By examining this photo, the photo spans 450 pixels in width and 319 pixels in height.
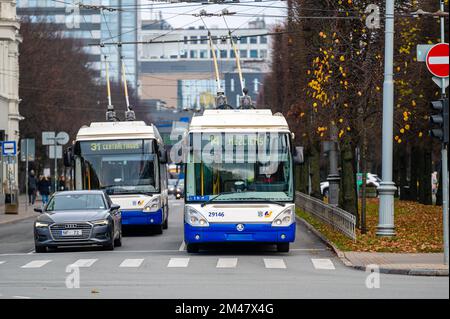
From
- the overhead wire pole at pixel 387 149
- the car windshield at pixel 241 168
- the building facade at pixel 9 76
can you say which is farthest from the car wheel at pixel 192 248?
the building facade at pixel 9 76

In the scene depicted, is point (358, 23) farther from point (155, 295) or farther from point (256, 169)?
point (155, 295)

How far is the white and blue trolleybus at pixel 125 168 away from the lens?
32.0 metres

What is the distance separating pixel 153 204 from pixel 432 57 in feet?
42.4

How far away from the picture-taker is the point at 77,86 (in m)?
89.8

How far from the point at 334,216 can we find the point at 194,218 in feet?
26.2

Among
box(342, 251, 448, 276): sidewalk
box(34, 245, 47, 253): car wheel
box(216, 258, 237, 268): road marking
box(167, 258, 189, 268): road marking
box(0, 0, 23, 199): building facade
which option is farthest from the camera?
box(0, 0, 23, 199): building facade

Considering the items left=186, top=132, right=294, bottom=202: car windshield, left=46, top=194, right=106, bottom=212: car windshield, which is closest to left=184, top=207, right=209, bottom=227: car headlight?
left=186, top=132, right=294, bottom=202: car windshield

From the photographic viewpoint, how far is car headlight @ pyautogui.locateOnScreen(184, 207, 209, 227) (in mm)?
24297

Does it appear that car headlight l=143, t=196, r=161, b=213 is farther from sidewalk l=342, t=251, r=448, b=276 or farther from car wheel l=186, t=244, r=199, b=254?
sidewalk l=342, t=251, r=448, b=276

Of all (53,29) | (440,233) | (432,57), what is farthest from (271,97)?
(432,57)

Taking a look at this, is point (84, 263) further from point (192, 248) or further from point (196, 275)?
point (192, 248)

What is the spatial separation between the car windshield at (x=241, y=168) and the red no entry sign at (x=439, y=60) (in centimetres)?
463

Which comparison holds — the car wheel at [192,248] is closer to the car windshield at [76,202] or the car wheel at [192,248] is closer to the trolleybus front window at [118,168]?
the car windshield at [76,202]

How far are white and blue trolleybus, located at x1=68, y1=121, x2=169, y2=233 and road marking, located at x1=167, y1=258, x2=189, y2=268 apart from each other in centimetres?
848
